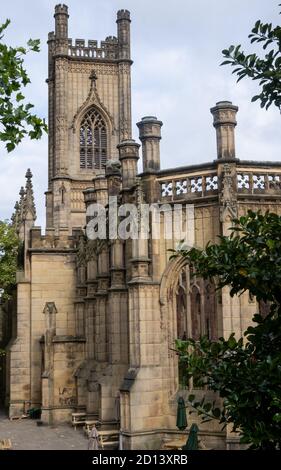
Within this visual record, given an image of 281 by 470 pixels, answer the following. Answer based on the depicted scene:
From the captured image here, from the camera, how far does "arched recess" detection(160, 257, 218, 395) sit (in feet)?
66.3

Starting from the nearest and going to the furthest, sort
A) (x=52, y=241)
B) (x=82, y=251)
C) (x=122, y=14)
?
(x=82, y=251), (x=52, y=241), (x=122, y=14)

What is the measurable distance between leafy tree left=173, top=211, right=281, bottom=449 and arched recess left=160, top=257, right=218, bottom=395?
12.8 metres

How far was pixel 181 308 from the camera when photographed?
67.9 feet

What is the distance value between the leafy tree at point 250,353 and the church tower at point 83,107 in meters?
38.9

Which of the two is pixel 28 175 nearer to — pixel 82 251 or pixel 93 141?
pixel 82 251

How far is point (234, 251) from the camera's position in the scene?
724 cm

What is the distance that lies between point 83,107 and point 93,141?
7.80ft

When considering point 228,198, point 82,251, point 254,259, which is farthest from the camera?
point 82,251

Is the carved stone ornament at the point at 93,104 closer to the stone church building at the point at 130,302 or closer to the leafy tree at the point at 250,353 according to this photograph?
the stone church building at the point at 130,302

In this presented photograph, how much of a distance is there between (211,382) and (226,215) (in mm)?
12435

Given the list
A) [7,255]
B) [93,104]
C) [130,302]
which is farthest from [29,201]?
[93,104]

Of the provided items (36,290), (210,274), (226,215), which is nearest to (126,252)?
(226,215)

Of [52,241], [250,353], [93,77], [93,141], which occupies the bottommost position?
[250,353]

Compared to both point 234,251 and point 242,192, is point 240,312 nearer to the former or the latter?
point 242,192
